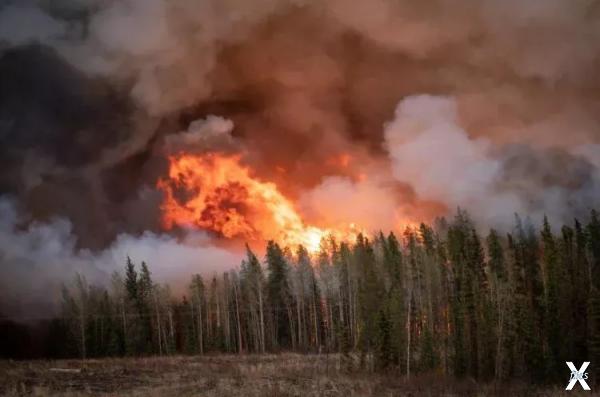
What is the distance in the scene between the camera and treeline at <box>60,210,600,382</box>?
211ft

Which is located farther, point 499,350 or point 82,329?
point 82,329

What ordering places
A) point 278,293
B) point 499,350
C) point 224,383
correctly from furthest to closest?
point 278,293 → point 499,350 → point 224,383

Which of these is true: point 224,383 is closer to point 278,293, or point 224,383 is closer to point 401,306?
point 401,306

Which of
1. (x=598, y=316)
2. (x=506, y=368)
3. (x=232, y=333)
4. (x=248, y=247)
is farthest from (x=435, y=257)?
(x=232, y=333)

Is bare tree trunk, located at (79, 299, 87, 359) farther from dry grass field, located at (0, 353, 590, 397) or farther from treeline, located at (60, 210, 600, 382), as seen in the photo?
dry grass field, located at (0, 353, 590, 397)

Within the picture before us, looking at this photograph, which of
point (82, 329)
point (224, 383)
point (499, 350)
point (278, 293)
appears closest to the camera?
point (224, 383)

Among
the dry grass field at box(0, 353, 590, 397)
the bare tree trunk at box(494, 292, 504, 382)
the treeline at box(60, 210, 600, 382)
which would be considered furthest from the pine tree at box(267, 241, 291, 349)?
the dry grass field at box(0, 353, 590, 397)

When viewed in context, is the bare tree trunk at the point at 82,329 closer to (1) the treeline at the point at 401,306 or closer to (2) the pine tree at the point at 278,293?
(1) the treeline at the point at 401,306

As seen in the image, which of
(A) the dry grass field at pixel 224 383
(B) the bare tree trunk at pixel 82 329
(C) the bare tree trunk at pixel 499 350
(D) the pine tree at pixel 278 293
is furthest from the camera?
(D) the pine tree at pixel 278 293

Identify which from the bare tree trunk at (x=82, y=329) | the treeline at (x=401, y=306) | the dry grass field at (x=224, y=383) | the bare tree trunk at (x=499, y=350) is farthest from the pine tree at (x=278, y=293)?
the dry grass field at (x=224, y=383)

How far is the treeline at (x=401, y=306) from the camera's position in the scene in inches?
2532

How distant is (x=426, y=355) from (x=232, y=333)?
56329mm

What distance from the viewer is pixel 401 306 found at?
6694 centimetres

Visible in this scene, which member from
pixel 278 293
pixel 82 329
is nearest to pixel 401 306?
pixel 278 293
